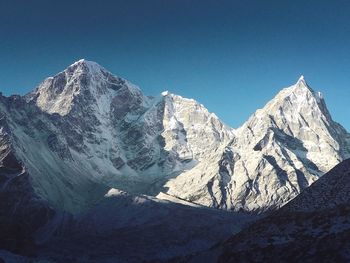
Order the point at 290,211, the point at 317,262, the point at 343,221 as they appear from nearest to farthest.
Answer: the point at 317,262
the point at 343,221
the point at 290,211

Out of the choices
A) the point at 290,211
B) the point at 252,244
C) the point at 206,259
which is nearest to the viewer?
the point at 252,244

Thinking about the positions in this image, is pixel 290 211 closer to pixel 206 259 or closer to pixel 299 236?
pixel 299 236

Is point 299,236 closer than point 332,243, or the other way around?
point 332,243

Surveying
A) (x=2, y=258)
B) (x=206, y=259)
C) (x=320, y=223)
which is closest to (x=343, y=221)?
(x=320, y=223)

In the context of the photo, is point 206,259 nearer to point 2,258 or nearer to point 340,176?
point 340,176

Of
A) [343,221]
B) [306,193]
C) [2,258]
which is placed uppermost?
[2,258]

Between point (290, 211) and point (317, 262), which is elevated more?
point (290, 211)

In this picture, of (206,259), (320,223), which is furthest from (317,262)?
(206,259)
